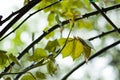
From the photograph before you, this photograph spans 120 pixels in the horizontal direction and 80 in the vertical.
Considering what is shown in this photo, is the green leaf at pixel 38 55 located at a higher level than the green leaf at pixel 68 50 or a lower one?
higher

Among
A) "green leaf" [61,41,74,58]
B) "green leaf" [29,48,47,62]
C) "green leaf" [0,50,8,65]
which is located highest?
"green leaf" [0,50,8,65]

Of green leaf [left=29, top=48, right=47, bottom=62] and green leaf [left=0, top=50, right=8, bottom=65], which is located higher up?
green leaf [left=0, top=50, right=8, bottom=65]

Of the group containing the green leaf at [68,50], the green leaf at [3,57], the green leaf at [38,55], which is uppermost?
the green leaf at [3,57]

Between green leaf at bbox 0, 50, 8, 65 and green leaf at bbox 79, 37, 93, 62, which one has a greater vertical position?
green leaf at bbox 0, 50, 8, 65

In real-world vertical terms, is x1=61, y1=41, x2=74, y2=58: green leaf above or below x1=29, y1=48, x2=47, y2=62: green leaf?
below

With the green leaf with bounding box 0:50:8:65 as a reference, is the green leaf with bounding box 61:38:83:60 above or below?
below

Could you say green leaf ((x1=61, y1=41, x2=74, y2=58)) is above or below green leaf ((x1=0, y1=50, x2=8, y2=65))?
below

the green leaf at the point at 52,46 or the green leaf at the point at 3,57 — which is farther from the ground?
the green leaf at the point at 3,57

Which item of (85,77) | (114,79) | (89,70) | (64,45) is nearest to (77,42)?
(64,45)

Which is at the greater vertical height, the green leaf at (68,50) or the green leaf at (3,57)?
the green leaf at (3,57)

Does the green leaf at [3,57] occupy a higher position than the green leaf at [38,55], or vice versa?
the green leaf at [3,57]

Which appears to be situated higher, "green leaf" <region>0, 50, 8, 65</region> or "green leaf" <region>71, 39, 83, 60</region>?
"green leaf" <region>0, 50, 8, 65</region>

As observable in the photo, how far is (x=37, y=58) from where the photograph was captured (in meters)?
0.47

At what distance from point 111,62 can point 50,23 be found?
17.6ft
